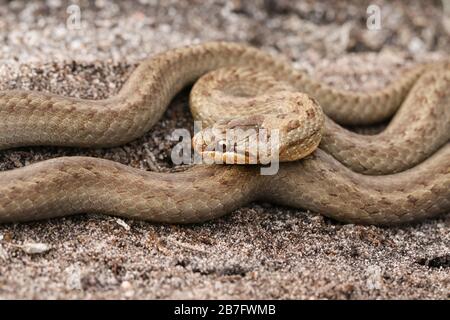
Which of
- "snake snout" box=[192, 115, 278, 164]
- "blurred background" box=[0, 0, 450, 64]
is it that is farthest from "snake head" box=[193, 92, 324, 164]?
"blurred background" box=[0, 0, 450, 64]

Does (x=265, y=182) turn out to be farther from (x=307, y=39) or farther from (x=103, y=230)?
(x=307, y=39)

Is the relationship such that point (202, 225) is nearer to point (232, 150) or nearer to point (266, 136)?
point (232, 150)

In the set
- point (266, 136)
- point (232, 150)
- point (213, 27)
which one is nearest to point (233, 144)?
point (232, 150)

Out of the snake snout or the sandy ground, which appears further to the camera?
the snake snout

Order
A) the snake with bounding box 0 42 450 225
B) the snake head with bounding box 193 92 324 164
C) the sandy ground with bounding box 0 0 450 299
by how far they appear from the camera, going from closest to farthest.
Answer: the sandy ground with bounding box 0 0 450 299
the snake with bounding box 0 42 450 225
the snake head with bounding box 193 92 324 164

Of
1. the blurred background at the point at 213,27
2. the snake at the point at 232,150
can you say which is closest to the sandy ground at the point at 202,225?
the blurred background at the point at 213,27

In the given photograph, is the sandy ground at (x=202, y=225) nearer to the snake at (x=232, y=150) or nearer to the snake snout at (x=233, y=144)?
the snake at (x=232, y=150)

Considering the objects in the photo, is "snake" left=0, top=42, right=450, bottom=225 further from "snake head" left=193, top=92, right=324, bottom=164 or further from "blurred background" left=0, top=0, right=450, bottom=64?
"blurred background" left=0, top=0, right=450, bottom=64

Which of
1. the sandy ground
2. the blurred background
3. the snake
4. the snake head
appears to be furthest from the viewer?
the blurred background

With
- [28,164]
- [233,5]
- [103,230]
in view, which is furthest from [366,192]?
[233,5]
